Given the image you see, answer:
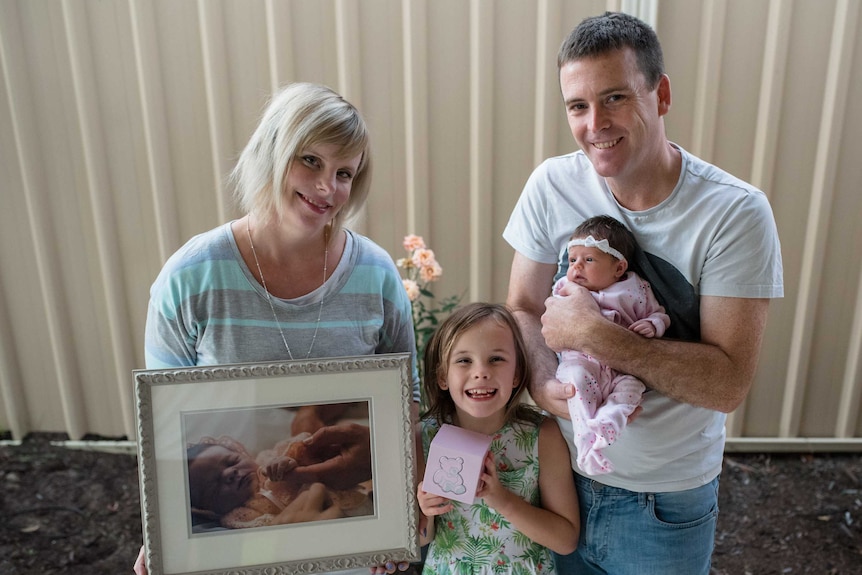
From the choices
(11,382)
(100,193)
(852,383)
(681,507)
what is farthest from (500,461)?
(11,382)

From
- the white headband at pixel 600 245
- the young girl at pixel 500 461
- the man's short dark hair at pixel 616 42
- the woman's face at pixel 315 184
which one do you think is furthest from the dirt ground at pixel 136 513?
the man's short dark hair at pixel 616 42

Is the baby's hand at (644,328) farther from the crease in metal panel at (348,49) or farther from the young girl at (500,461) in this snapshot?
the crease in metal panel at (348,49)

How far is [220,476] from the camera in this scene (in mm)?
1378

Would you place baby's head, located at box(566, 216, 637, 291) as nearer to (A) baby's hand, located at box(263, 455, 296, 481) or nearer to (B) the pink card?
(B) the pink card

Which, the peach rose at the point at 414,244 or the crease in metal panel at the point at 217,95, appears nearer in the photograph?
the peach rose at the point at 414,244

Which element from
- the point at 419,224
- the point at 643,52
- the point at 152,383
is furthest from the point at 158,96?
the point at 643,52

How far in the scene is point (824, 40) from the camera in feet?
9.82

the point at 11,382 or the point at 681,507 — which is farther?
the point at 11,382

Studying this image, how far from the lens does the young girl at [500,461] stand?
57.3 inches

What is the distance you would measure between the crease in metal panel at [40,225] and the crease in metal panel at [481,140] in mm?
2207

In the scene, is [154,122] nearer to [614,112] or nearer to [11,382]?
[11,382]

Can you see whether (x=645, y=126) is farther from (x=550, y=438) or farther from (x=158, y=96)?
(x=158, y=96)

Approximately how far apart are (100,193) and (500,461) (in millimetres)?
2681

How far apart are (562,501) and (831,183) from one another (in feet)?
8.32
